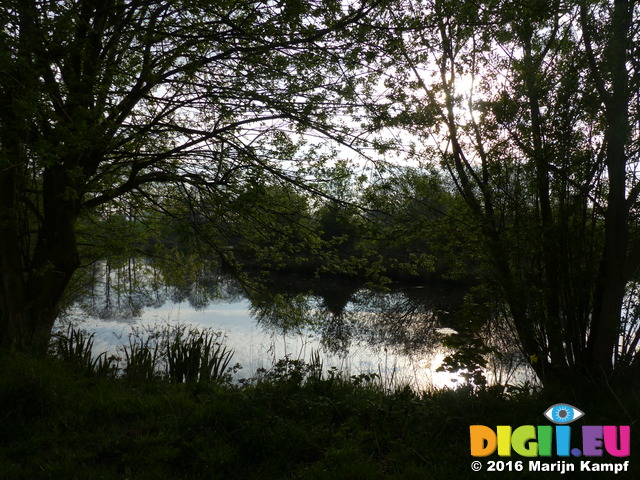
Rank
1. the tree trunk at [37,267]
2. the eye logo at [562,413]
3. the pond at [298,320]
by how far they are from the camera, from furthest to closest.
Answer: the pond at [298,320]
the tree trunk at [37,267]
the eye logo at [562,413]

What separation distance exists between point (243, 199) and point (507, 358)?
6521 millimetres

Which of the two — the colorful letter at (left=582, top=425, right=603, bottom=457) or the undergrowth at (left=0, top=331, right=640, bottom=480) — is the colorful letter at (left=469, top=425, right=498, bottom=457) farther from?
the colorful letter at (left=582, top=425, right=603, bottom=457)

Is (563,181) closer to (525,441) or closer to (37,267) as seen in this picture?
(525,441)

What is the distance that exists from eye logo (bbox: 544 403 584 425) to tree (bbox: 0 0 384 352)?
3733 millimetres

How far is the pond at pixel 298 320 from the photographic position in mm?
7312

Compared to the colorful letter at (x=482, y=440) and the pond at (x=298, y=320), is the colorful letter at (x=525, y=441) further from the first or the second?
the pond at (x=298, y=320)

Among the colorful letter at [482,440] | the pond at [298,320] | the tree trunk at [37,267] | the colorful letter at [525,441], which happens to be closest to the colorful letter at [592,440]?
the colorful letter at [525,441]

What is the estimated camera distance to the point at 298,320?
6.73 meters

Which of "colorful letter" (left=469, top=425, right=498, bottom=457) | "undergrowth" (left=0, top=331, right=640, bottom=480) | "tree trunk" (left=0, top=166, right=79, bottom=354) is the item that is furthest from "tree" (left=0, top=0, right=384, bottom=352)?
"colorful letter" (left=469, top=425, right=498, bottom=457)

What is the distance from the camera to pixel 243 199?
441 cm

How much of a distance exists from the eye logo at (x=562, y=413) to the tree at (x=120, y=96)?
147 inches

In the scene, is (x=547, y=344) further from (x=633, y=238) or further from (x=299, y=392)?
(x=299, y=392)

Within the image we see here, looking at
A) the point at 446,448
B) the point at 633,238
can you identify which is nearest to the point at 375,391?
the point at 446,448

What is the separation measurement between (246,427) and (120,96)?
4048 mm
